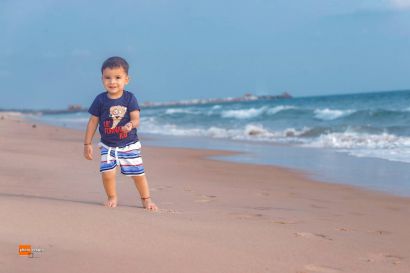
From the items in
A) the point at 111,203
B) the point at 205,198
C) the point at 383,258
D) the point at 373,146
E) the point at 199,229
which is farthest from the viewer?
the point at 373,146

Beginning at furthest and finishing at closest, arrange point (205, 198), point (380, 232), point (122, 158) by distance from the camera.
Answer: point (205, 198) → point (122, 158) → point (380, 232)

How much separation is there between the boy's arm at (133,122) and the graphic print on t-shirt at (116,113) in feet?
0.23

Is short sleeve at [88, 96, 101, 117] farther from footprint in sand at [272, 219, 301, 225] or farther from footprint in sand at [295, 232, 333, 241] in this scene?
footprint in sand at [295, 232, 333, 241]

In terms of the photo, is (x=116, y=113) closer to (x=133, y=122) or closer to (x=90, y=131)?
(x=133, y=122)

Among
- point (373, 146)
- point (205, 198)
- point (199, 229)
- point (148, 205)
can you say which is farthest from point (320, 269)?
point (373, 146)

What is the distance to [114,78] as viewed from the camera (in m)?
4.26

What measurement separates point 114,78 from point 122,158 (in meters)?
0.62

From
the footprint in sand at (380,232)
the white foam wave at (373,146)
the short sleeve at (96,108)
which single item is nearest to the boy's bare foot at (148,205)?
the short sleeve at (96,108)

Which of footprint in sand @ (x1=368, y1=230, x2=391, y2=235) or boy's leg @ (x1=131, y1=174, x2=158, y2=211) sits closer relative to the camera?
footprint in sand @ (x1=368, y1=230, x2=391, y2=235)

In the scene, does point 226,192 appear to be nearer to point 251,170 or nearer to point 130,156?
point 130,156

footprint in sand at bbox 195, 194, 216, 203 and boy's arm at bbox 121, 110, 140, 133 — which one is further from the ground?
boy's arm at bbox 121, 110, 140, 133

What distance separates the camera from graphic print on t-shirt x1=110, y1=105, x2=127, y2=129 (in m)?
4.37

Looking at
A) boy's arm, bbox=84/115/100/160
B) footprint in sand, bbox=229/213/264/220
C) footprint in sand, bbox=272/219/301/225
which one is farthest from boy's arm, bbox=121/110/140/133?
footprint in sand, bbox=272/219/301/225

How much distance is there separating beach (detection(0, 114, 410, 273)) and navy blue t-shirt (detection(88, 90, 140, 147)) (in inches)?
19.8
